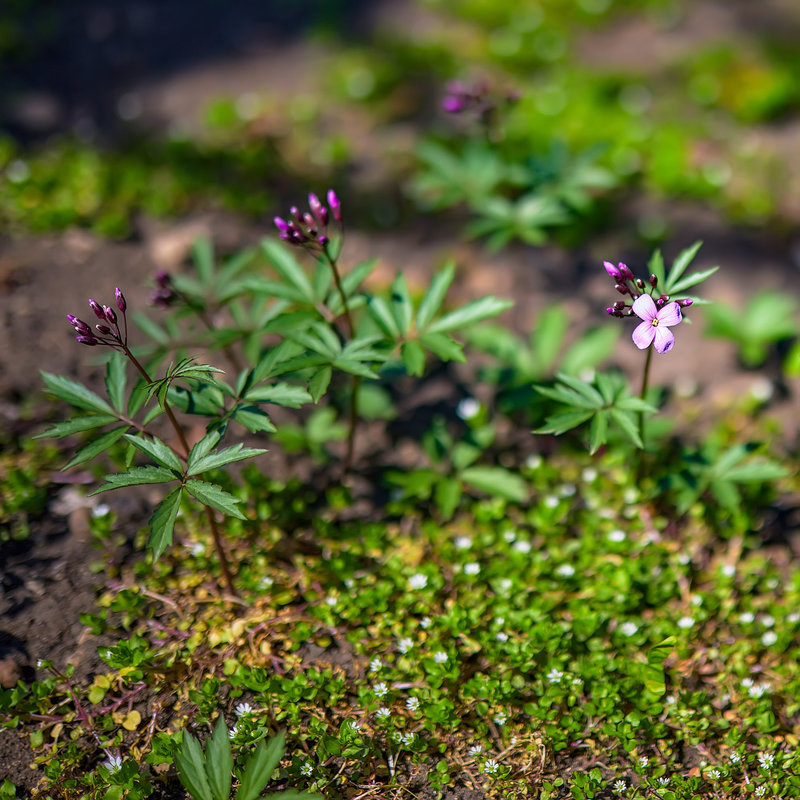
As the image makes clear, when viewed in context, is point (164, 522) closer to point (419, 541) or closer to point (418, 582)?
point (418, 582)

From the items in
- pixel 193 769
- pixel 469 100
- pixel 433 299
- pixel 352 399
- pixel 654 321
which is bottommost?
pixel 193 769

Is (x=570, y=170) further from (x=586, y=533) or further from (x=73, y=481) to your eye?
(x=73, y=481)

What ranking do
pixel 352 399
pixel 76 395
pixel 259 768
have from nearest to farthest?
pixel 259 768
pixel 76 395
pixel 352 399

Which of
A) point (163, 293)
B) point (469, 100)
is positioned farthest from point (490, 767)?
point (469, 100)

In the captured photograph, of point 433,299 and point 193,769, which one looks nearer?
point 193,769

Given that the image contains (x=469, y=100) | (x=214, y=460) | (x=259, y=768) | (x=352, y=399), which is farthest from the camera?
(x=469, y=100)

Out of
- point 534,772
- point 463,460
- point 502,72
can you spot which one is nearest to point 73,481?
point 463,460

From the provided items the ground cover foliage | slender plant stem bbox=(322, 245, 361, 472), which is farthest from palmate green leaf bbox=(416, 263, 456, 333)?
slender plant stem bbox=(322, 245, 361, 472)

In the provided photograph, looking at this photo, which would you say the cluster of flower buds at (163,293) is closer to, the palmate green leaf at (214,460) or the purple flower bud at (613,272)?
the palmate green leaf at (214,460)
